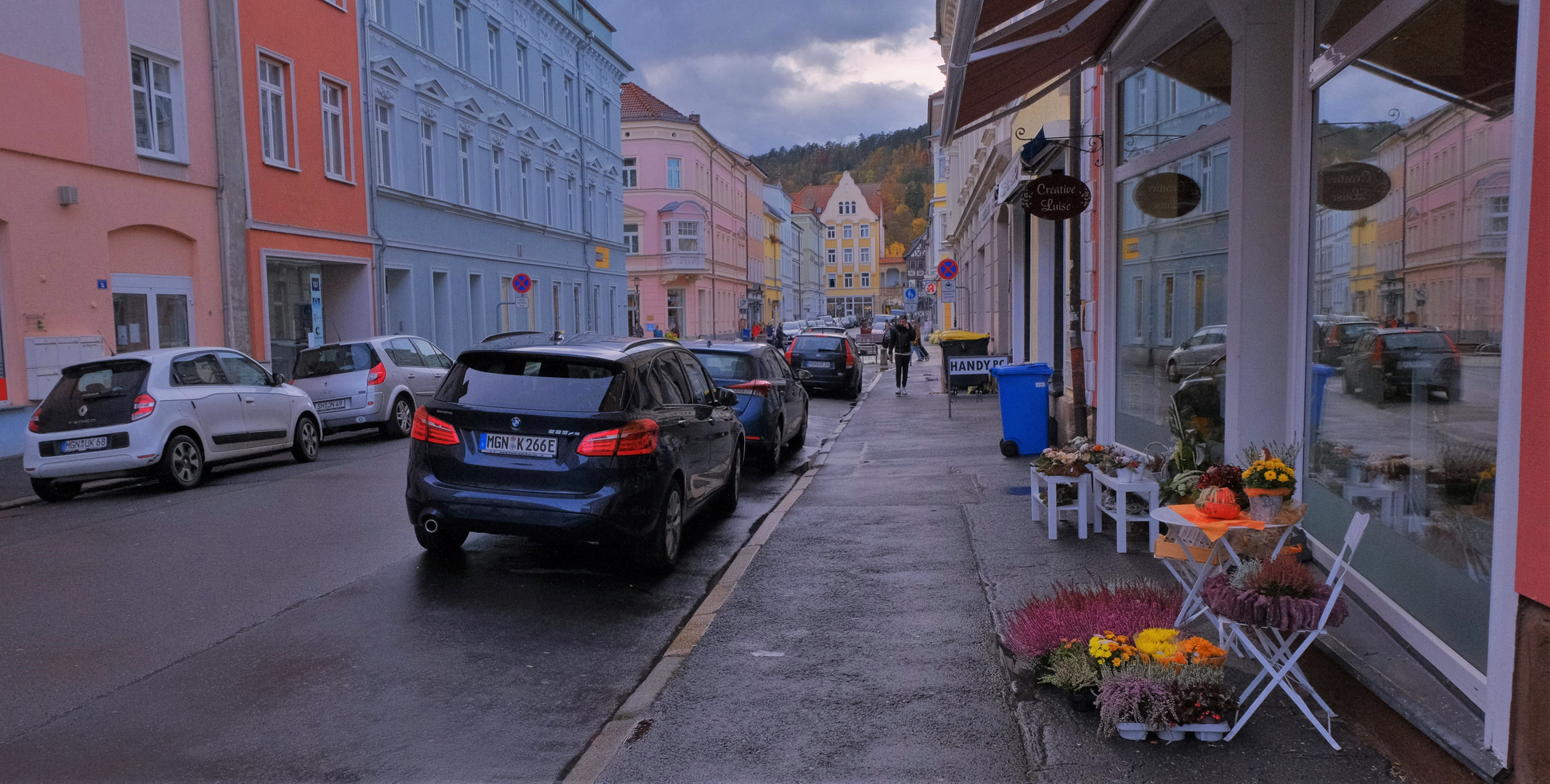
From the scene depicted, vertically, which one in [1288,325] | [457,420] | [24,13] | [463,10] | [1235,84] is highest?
[463,10]

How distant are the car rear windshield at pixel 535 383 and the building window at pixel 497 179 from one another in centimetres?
2712

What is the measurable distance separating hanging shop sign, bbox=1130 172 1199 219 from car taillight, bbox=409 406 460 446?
5.52 metres

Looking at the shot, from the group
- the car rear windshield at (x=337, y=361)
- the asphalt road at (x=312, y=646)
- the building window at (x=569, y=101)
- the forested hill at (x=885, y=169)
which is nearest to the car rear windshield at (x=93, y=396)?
the asphalt road at (x=312, y=646)

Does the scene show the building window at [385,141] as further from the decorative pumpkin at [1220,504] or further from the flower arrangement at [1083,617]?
the decorative pumpkin at [1220,504]

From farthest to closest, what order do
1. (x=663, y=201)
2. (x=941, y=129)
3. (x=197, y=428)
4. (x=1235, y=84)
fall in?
(x=663, y=201)
(x=197, y=428)
(x=941, y=129)
(x=1235, y=84)

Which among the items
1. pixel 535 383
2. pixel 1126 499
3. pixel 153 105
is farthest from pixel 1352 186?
pixel 153 105

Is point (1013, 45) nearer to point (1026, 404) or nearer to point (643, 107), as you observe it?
point (1026, 404)

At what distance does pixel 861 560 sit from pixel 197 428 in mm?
8326

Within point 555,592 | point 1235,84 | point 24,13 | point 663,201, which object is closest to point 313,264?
point 24,13

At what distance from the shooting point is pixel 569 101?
134ft

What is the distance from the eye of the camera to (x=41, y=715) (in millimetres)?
4777

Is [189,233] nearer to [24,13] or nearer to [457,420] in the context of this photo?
[24,13]

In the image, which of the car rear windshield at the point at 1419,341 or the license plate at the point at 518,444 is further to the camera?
the license plate at the point at 518,444

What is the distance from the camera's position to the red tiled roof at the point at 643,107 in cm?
6222
